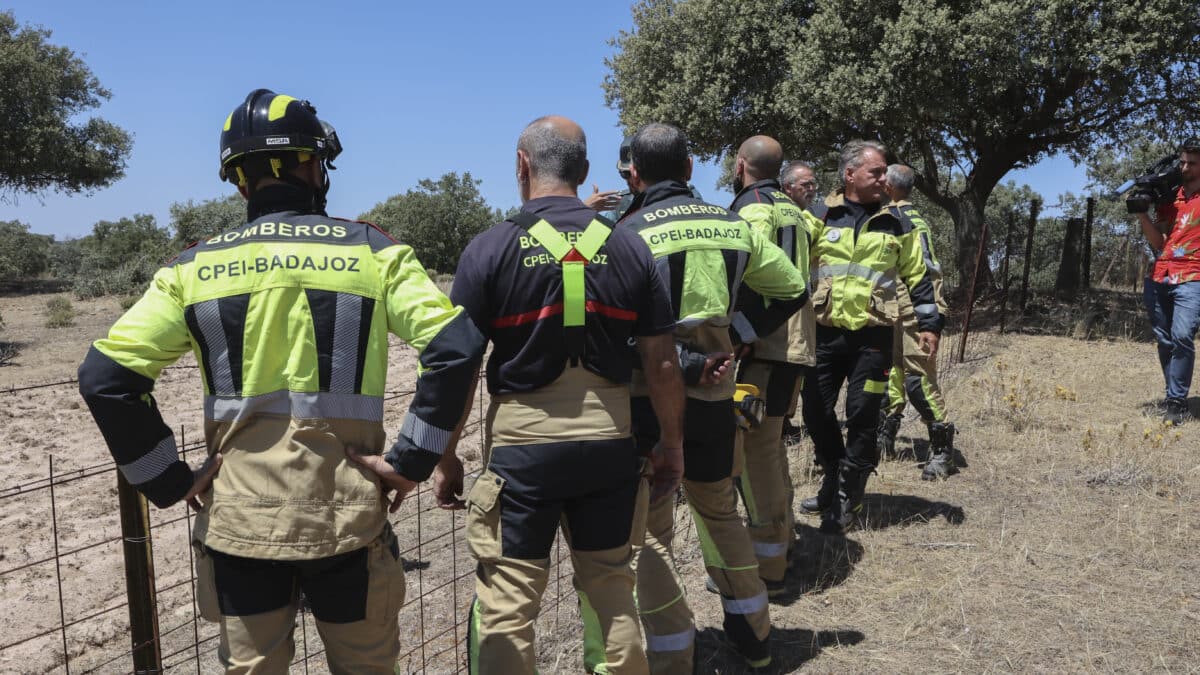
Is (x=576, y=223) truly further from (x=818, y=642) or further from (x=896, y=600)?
(x=896, y=600)

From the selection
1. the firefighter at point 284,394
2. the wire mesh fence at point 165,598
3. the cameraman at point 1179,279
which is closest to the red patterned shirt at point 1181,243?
the cameraman at point 1179,279

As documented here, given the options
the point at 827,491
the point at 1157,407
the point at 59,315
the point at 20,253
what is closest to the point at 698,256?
the point at 827,491

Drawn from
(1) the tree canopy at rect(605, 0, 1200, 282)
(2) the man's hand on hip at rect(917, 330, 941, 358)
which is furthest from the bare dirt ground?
(1) the tree canopy at rect(605, 0, 1200, 282)

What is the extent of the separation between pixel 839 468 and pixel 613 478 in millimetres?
2860

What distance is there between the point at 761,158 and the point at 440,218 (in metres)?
31.9

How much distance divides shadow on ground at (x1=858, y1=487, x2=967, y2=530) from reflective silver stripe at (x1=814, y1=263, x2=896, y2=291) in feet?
4.73

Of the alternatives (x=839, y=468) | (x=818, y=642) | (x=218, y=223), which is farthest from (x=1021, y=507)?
(x=218, y=223)

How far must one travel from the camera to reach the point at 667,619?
3139mm

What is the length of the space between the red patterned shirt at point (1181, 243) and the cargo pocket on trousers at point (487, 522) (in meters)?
6.93

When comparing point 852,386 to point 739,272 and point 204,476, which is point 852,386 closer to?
point 739,272

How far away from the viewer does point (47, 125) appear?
21219mm

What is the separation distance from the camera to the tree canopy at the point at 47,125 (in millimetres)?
20359

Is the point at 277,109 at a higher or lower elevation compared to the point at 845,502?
higher

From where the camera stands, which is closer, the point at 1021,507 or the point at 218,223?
the point at 1021,507
